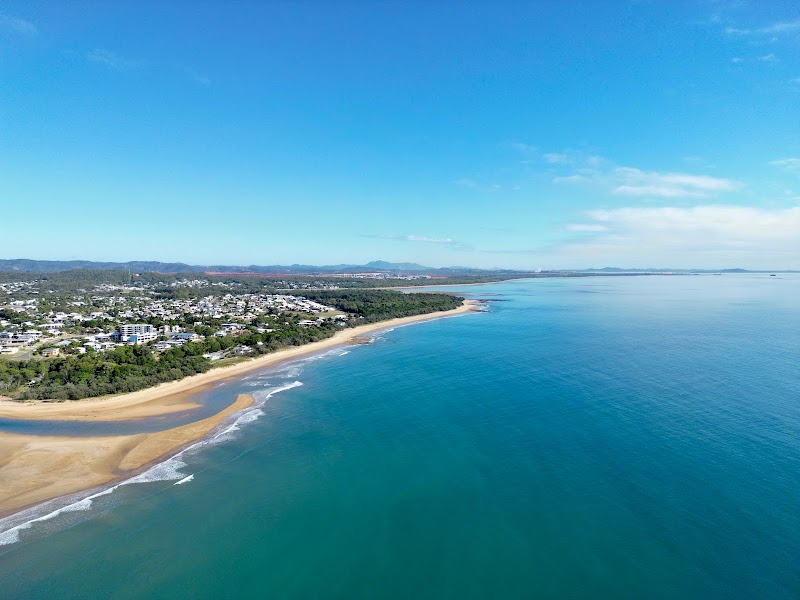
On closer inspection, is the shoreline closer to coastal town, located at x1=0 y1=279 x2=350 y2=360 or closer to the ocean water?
the ocean water

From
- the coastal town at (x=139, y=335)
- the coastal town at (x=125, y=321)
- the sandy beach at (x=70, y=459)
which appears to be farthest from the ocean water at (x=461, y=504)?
the coastal town at (x=125, y=321)

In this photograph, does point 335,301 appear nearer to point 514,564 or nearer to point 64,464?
point 64,464

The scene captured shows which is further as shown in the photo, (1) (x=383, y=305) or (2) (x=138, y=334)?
(1) (x=383, y=305)

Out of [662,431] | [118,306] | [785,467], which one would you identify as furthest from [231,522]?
[118,306]

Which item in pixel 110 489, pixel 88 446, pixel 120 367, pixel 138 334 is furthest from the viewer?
pixel 138 334

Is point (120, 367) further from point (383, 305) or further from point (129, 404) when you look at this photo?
point (383, 305)

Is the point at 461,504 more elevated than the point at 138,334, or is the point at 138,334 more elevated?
the point at 138,334

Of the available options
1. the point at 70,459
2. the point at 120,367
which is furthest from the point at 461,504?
the point at 120,367
